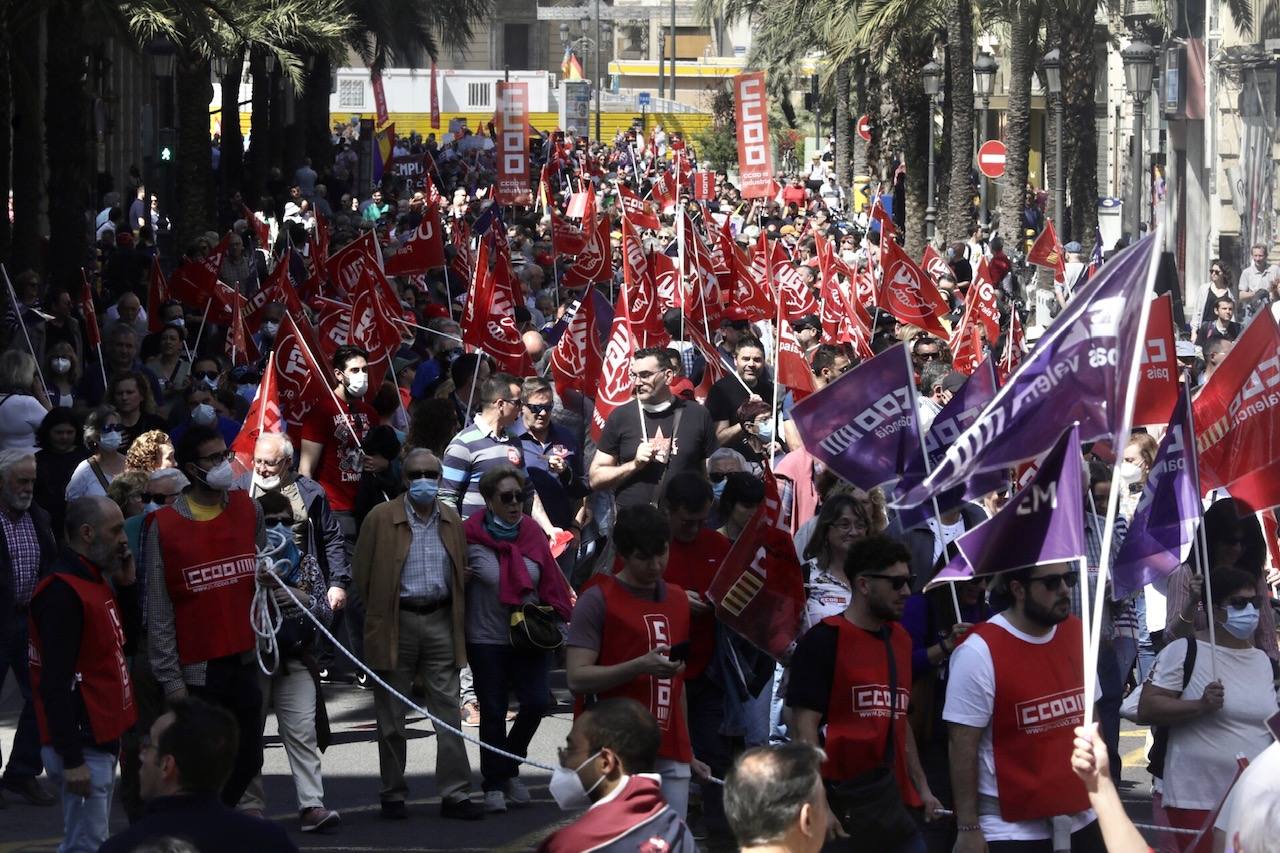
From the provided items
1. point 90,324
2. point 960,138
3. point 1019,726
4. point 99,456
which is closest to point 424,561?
point 99,456

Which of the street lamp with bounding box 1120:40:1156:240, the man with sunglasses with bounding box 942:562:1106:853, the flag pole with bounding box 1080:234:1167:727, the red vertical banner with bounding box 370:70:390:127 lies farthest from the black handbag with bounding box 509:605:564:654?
the red vertical banner with bounding box 370:70:390:127

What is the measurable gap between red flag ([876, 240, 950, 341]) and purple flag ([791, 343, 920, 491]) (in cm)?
1007

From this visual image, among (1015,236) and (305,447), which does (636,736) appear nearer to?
(305,447)

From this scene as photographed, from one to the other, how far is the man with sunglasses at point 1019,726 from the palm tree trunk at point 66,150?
1573cm

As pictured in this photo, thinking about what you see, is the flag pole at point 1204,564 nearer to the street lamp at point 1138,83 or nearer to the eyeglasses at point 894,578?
the eyeglasses at point 894,578

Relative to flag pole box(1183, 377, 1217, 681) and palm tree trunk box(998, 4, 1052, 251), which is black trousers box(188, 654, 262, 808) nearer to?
flag pole box(1183, 377, 1217, 681)

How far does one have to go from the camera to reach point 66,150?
2108 cm

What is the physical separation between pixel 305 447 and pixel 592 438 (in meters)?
1.55

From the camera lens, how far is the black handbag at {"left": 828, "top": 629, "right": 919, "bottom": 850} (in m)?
6.36

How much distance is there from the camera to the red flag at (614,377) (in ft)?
40.0

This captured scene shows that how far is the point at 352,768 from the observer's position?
32.7ft

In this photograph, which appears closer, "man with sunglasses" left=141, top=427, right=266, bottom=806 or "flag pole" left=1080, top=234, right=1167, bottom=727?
"flag pole" left=1080, top=234, right=1167, bottom=727

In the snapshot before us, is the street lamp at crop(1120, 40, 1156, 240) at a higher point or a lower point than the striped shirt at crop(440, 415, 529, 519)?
higher

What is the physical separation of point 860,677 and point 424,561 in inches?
111
